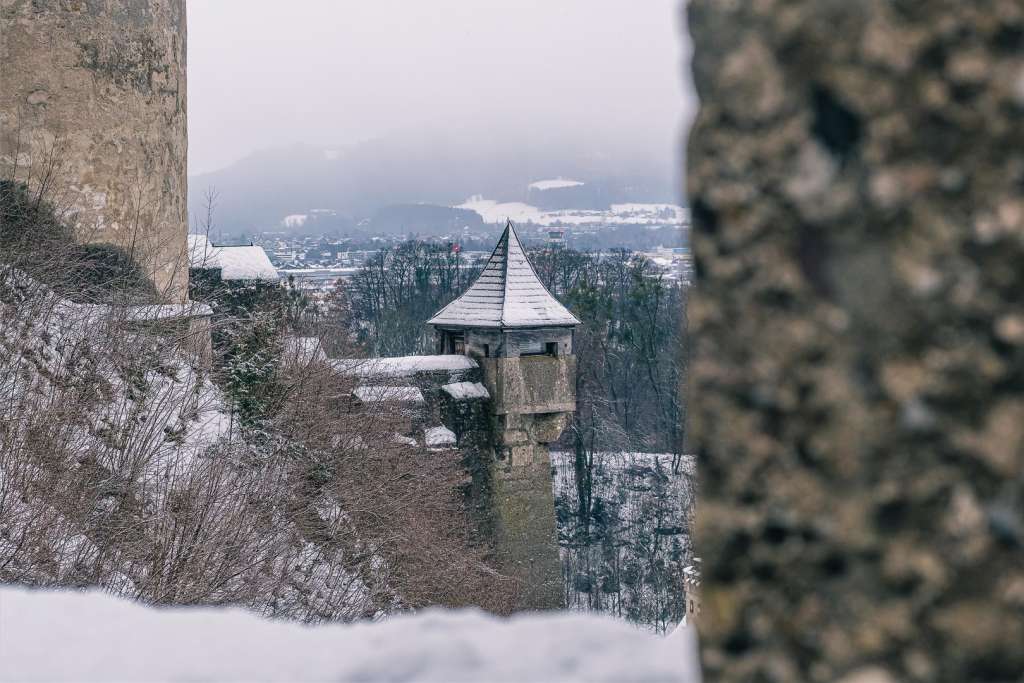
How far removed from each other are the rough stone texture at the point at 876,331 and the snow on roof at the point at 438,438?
13.2m

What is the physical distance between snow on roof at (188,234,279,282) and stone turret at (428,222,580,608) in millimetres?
3089

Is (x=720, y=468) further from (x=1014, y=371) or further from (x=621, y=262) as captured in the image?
(x=621, y=262)

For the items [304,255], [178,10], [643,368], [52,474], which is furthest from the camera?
[304,255]

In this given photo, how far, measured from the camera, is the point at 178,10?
1134cm

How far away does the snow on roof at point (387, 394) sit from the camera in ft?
44.8

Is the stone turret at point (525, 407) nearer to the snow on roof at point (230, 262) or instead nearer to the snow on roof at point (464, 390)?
the snow on roof at point (464, 390)

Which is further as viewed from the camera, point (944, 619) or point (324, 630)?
point (324, 630)

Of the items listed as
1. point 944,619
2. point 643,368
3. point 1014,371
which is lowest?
point 643,368

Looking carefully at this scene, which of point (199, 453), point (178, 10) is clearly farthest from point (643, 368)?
point (199, 453)

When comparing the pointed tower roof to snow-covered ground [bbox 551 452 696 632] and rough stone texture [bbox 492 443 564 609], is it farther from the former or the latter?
snow-covered ground [bbox 551 452 696 632]

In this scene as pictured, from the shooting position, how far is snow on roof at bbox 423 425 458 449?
46.0 ft

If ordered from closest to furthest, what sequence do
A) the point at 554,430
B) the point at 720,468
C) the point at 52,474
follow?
the point at 720,468 < the point at 52,474 < the point at 554,430

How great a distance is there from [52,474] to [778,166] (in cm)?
680

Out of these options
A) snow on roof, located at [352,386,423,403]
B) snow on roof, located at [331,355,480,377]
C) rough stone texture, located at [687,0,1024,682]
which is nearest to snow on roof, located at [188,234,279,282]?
snow on roof, located at [331,355,480,377]
